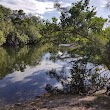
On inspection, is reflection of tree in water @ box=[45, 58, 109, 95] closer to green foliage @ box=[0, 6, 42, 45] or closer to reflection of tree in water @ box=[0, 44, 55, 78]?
reflection of tree in water @ box=[0, 44, 55, 78]

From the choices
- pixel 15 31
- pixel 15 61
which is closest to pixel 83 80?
pixel 15 61

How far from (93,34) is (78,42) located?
1.34 metres

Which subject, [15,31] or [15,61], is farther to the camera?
[15,31]

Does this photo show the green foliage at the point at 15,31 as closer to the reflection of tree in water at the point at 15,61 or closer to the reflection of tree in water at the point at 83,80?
the reflection of tree in water at the point at 15,61

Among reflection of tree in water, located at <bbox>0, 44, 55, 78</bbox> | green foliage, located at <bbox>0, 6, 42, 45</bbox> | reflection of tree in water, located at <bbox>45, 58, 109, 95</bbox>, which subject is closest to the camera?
reflection of tree in water, located at <bbox>45, 58, 109, 95</bbox>

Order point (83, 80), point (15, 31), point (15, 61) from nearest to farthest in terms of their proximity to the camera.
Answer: point (83, 80) < point (15, 61) < point (15, 31)

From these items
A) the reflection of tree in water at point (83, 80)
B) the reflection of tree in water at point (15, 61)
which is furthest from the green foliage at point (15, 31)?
the reflection of tree in water at point (83, 80)

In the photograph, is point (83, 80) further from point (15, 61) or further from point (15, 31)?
point (15, 31)

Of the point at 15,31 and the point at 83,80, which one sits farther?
the point at 15,31

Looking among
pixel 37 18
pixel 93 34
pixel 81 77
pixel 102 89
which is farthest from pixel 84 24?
pixel 37 18

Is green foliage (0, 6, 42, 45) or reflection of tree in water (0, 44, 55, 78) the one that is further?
green foliage (0, 6, 42, 45)

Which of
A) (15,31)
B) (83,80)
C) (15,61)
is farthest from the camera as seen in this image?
(15,31)

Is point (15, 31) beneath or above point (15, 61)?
above

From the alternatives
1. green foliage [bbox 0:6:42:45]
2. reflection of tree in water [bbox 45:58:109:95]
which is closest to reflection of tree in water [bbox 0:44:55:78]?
reflection of tree in water [bbox 45:58:109:95]
